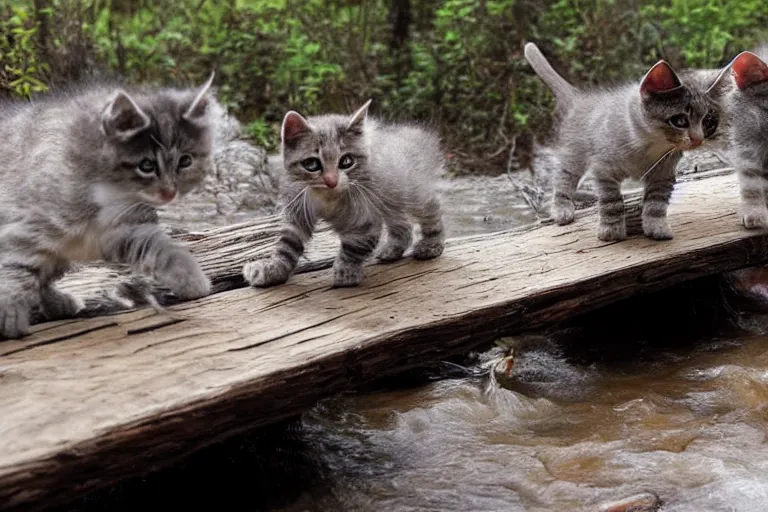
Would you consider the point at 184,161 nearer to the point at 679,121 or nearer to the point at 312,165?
the point at 312,165

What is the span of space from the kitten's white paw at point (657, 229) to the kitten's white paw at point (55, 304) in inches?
115

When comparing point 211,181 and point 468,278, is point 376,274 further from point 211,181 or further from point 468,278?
point 211,181

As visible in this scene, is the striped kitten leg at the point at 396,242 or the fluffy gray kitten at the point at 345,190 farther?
the striped kitten leg at the point at 396,242

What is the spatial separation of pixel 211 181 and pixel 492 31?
4.01 meters

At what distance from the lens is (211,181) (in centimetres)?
651

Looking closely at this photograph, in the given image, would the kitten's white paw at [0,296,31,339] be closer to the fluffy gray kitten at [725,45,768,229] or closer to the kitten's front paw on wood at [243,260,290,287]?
the kitten's front paw on wood at [243,260,290,287]

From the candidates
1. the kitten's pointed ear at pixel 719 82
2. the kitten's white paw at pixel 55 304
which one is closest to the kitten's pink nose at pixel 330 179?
the kitten's white paw at pixel 55 304

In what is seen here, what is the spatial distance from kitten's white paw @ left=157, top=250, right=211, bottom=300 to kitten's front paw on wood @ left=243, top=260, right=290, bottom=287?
9.1 inches

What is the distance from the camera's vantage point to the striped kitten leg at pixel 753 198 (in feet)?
14.1

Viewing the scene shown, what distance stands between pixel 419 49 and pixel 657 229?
513 centimetres

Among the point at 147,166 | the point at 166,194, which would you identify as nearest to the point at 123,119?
the point at 147,166

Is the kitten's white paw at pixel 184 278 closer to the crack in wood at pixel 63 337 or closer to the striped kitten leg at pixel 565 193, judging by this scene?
the crack in wood at pixel 63 337

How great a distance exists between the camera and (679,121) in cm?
395

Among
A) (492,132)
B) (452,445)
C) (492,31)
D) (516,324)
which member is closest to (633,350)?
(516,324)
